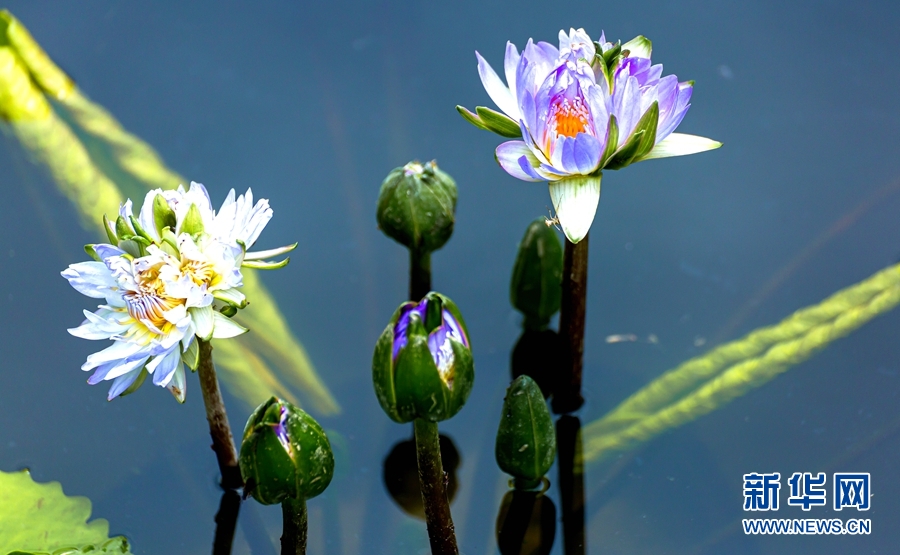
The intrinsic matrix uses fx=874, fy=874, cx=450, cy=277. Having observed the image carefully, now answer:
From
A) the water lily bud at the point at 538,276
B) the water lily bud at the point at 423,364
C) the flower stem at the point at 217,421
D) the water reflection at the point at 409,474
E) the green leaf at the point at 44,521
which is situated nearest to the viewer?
the water lily bud at the point at 423,364

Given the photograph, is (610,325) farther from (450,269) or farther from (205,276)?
(205,276)

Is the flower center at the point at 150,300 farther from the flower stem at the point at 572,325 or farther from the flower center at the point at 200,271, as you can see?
the flower stem at the point at 572,325

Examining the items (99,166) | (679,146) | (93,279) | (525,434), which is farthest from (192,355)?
(99,166)

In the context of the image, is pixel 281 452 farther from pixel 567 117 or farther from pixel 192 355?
pixel 567 117

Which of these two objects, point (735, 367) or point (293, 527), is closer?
point (293, 527)

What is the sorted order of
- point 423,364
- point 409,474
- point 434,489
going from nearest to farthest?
point 423,364 < point 434,489 < point 409,474

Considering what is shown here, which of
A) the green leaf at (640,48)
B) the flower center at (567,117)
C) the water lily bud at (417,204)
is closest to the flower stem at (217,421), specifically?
the water lily bud at (417,204)

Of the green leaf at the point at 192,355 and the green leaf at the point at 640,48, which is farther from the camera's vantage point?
the green leaf at the point at 640,48

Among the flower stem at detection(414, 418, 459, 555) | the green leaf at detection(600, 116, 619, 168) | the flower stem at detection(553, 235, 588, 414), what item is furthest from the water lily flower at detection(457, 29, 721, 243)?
the flower stem at detection(414, 418, 459, 555)

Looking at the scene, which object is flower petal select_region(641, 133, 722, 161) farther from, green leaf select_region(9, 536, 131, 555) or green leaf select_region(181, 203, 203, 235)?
green leaf select_region(9, 536, 131, 555)
